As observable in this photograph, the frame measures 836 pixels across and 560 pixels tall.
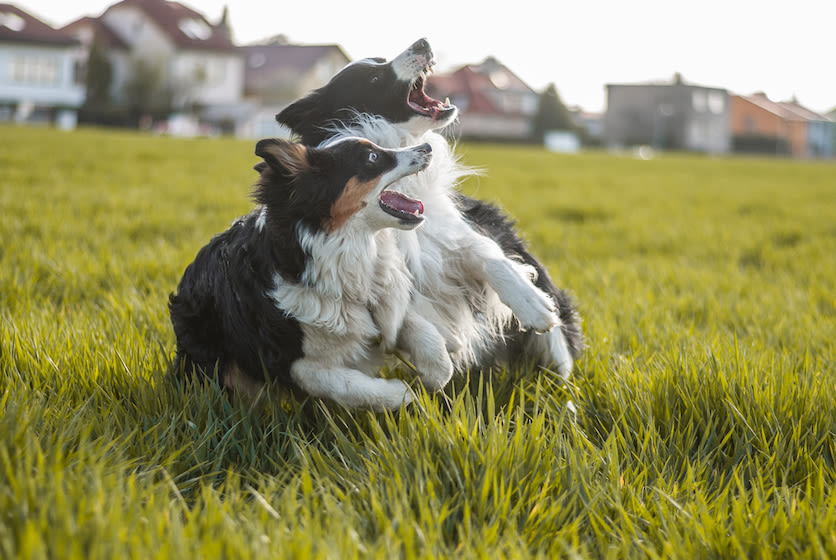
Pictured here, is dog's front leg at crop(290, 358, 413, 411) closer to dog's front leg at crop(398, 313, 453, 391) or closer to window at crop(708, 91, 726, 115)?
dog's front leg at crop(398, 313, 453, 391)

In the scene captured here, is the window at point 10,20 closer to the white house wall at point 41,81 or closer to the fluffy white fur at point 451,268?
the white house wall at point 41,81

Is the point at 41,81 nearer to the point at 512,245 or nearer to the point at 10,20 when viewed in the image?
the point at 10,20

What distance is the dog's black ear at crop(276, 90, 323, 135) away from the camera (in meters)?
2.80

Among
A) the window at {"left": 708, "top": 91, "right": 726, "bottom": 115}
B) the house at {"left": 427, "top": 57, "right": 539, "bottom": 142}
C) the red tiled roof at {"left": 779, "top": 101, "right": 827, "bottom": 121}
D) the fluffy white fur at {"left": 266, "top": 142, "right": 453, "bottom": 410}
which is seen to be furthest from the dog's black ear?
the red tiled roof at {"left": 779, "top": 101, "right": 827, "bottom": 121}

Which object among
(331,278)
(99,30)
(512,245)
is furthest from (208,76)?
(331,278)

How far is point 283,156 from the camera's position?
2238 millimetres

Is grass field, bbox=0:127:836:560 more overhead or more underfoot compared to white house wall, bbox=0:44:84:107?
more underfoot

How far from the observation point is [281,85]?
4812 centimetres

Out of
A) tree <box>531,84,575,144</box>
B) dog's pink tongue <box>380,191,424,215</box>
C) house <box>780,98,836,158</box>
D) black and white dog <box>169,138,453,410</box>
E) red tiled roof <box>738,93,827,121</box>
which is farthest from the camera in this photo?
house <box>780,98,836,158</box>

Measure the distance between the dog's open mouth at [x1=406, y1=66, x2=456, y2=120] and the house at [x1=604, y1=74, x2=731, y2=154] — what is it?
63.8 metres

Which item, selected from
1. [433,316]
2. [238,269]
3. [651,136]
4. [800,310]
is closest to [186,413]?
[238,269]

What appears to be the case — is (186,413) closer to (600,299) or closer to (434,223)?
(434,223)

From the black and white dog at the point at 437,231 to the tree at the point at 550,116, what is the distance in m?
51.3

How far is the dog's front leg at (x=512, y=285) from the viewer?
2.47m
